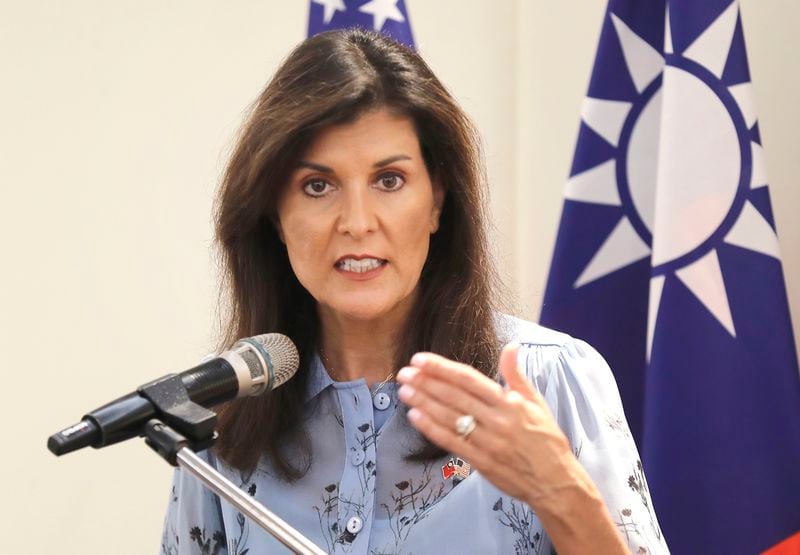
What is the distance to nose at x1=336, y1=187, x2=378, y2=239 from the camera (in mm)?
1653

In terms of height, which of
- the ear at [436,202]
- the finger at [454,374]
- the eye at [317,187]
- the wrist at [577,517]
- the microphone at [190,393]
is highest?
the eye at [317,187]

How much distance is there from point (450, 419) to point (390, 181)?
63 centimetres

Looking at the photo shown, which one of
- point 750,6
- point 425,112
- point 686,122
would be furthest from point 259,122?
point 750,6

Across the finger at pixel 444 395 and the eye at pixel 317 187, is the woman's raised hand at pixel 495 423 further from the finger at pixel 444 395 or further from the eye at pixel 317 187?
the eye at pixel 317 187

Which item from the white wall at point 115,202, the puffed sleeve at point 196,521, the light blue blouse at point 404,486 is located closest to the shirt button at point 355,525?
the light blue blouse at point 404,486

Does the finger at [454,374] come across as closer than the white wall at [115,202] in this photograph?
Yes

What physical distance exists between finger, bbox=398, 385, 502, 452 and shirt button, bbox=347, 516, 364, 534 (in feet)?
1.70

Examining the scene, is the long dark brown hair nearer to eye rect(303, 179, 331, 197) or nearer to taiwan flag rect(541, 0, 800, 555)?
eye rect(303, 179, 331, 197)

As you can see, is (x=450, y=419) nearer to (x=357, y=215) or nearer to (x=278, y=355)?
(x=278, y=355)

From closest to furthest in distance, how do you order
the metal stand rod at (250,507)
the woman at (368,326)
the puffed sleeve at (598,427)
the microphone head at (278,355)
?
the metal stand rod at (250,507) < the microphone head at (278,355) < the puffed sleeve at (598,427) < the woman at (368,326)

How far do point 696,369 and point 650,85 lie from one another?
71cm

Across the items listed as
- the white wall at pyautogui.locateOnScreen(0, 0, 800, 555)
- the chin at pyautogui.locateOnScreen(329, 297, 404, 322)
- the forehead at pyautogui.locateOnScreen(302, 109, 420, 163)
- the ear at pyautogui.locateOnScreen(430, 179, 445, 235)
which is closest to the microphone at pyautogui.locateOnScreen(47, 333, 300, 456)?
the chin at pyautogui.locateOnScreen(329, 297, 404, 322)

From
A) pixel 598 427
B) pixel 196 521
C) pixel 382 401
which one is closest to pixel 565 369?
pixel 598 427

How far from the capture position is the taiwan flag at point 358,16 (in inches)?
111
